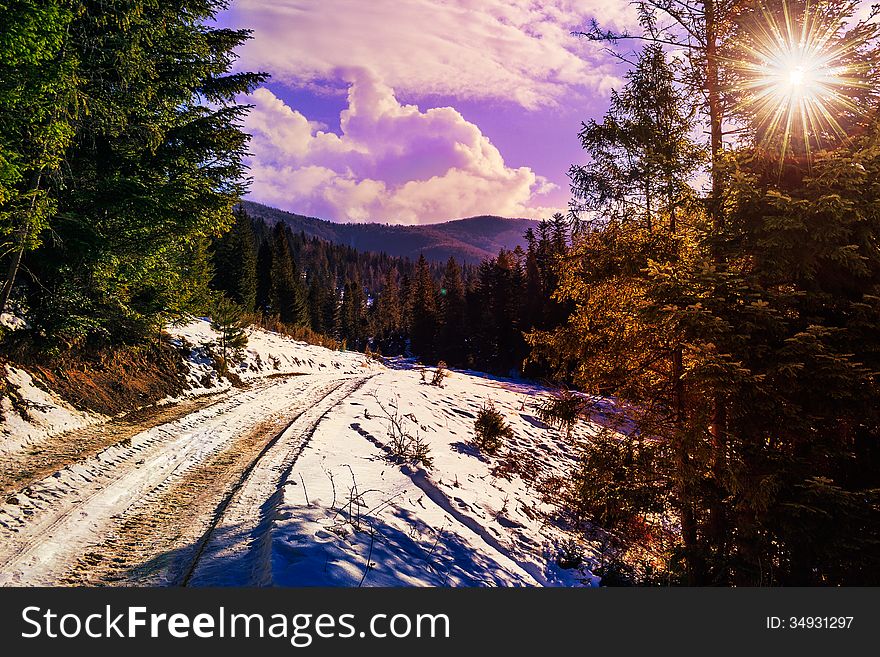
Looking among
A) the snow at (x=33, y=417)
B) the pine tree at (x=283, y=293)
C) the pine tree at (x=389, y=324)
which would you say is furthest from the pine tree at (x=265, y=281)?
the snow at (x=33, y=417)

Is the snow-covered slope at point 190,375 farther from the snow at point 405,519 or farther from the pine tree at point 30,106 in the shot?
the snow at point 405,519

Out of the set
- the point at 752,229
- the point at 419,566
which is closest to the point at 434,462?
the point at 419,566

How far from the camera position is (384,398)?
1384cm

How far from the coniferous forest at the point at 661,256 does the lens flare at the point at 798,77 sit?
49 millimetres

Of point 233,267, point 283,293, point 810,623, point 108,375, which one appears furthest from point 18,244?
point 283,293

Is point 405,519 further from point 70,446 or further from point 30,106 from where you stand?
point 30,106

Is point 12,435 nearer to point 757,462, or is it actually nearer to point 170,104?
point 170,104

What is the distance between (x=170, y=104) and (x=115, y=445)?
857cm

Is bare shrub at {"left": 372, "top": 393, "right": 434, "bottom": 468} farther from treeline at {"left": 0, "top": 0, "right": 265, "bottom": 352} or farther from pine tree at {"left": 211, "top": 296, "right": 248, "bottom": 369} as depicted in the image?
pine tree at {"left": 211, "top": 296, "right": 248, "bottom": 369}

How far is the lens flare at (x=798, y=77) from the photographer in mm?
5886

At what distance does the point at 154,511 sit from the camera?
5.35m

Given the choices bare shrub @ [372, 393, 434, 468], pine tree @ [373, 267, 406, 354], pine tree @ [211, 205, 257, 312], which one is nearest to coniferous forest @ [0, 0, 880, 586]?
bare shrub @ [372, 393, 434, 468]

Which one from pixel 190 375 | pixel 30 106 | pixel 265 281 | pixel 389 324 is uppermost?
pixel 265 281

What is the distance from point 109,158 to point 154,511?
905 centimetres
